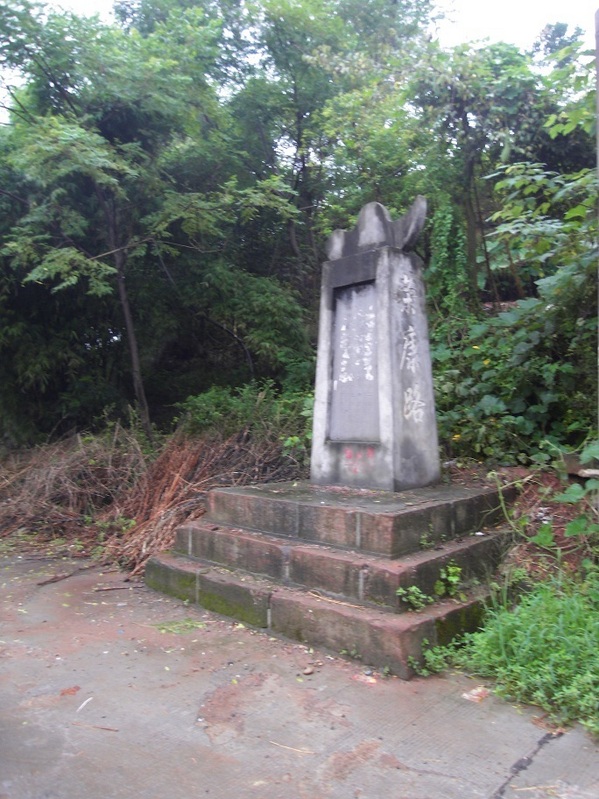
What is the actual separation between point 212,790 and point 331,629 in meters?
1.33

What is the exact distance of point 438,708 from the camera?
3125 millimetres

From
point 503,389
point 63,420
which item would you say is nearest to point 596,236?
point 503,389

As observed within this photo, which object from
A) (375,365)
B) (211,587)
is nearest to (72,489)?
(211,587)

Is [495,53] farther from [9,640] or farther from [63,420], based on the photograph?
[9,640]

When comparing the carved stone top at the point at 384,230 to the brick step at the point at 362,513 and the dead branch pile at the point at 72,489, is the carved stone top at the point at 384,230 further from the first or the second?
the dead branch pile at the point at 72,489

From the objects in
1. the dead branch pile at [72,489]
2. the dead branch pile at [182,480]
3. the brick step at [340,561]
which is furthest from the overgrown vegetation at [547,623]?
the dead branch pile at [72,489]

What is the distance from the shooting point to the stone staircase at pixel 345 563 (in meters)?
3.63

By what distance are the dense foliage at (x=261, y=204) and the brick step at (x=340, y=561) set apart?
4.65 ft

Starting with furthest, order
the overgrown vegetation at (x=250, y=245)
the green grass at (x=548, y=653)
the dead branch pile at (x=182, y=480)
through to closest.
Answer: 1. the dead branch pile at (x=182, y=480)
2. the overgrown vegetation at (x=250, y=245)
3. the green grass at (x=548, y=653)

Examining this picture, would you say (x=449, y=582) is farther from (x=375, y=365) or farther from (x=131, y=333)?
(x=131, y=333)

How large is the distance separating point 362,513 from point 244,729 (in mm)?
1464

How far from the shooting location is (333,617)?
147 inches

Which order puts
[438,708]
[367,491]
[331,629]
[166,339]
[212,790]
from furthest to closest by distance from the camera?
[166,339] < [367,491] < [331,629] < [438,708] < [212,790]

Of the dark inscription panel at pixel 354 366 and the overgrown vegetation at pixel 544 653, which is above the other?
the dark inscription panel at pixel 354 366
